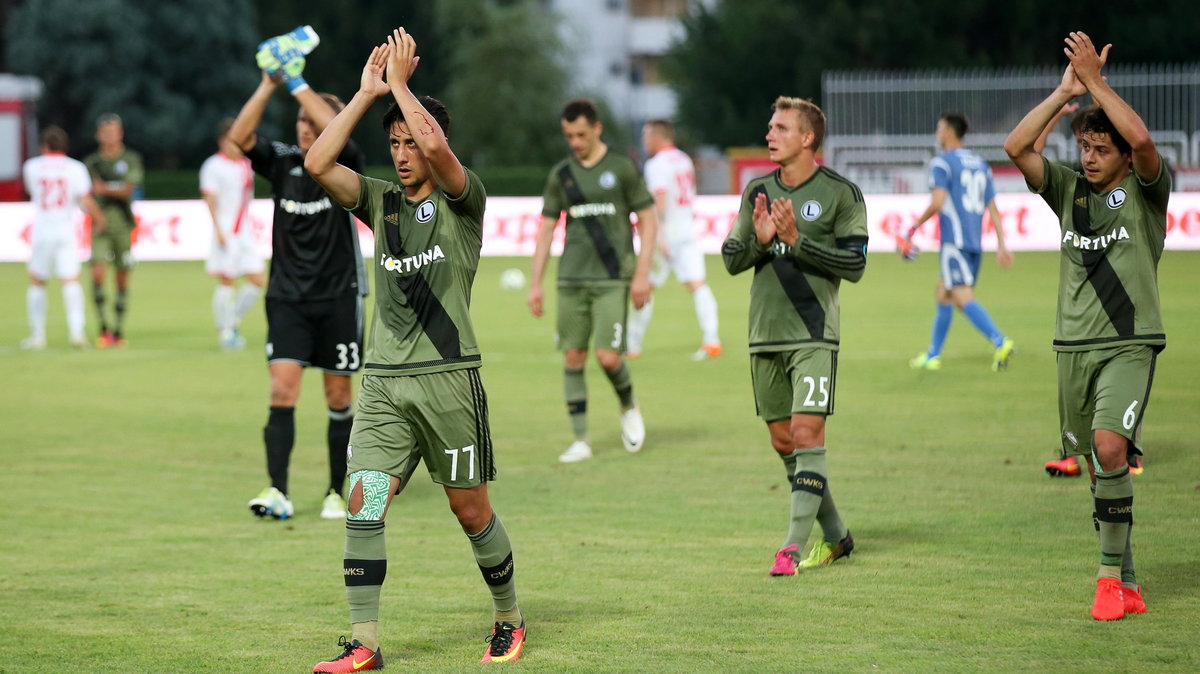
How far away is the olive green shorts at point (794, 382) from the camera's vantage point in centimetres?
710

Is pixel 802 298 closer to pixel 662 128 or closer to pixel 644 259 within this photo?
pixel 644 259

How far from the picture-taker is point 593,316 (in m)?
10.6

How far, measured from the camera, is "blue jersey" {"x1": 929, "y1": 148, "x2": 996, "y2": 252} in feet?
45.5

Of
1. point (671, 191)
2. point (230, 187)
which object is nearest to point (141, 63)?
point (230, 187)

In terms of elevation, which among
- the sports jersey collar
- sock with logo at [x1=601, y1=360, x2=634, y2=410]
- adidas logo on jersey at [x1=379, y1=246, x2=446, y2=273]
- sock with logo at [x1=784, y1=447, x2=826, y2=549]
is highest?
the sports jersey collar

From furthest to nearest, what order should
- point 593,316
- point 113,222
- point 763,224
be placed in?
point 113,222
point 593,316
point 763,224

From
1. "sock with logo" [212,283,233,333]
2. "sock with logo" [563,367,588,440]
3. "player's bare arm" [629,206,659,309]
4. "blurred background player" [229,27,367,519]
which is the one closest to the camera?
"blurred background player" [229,27,367,519]

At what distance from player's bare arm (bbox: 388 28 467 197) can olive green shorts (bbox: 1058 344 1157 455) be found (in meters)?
2.83

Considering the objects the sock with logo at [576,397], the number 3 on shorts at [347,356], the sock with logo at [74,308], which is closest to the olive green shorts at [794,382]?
the number 3 on shorts at [347,356]

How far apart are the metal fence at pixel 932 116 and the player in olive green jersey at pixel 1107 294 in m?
26.6

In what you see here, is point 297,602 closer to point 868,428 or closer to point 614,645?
point 614,645

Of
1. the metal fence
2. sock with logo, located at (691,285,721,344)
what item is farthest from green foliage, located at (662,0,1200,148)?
sock with logo, located at (691,285,721,344)

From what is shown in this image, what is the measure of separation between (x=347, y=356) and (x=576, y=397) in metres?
2.31

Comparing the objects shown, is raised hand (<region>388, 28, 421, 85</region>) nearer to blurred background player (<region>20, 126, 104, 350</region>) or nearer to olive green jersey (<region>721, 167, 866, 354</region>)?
olive green jersey (<region>721, 167, 866, 354</region>)
